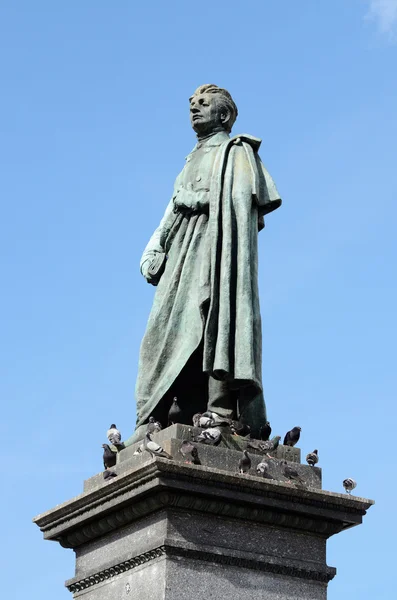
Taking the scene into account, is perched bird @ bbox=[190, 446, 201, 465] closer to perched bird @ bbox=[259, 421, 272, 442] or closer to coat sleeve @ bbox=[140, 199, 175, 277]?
perched bird @ bbox=[259, 421, 272, 442]

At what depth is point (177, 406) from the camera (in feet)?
53.1

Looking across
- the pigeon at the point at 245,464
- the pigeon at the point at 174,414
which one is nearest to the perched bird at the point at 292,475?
the pigeon at the point at 245,464

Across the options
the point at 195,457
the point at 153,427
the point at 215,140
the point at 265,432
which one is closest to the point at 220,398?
the point at 265,432

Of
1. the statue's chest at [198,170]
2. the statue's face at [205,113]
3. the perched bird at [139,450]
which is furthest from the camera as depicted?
the statue's face at [205,113]

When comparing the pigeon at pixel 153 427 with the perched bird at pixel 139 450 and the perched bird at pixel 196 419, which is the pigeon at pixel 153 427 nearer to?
the perched bird at pixel 139 450

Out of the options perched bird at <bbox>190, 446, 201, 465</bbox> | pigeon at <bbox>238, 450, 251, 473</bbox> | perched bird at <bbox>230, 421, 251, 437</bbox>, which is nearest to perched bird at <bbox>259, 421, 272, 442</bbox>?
perched bird at <bbox>230, 421, 251, 437</bbox>

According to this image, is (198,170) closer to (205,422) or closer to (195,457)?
(205,422)

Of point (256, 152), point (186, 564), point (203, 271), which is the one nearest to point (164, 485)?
point (186, 564)

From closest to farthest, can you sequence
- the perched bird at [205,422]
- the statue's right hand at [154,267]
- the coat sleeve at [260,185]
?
the perched bird at [205,422] < the coat sleeve at [260,185] < the statue's right hand at [154,267]

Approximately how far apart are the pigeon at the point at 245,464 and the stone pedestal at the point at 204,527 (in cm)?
8

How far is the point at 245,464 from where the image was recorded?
1544 cm

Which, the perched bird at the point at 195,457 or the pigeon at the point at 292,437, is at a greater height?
the pigeon at the point at 292,437

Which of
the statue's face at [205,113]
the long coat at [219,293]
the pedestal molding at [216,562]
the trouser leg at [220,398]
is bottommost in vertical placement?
the pedestal molding at [216,562]

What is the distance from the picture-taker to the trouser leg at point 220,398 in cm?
1633
